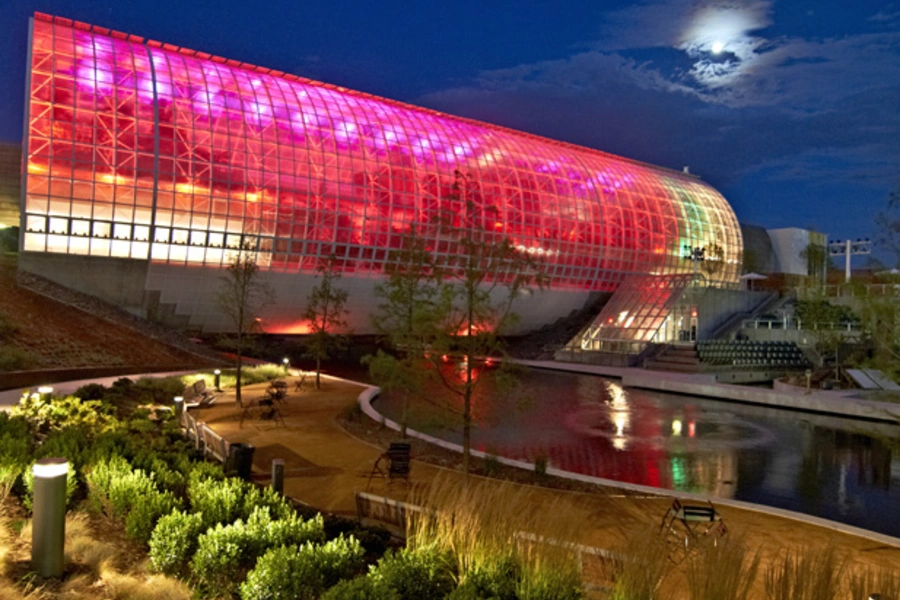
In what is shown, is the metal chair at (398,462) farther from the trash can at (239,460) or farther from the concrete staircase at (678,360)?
the concrete staircase at (678,360)

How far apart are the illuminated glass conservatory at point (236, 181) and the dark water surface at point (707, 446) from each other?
1238 cm

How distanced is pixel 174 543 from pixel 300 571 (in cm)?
160

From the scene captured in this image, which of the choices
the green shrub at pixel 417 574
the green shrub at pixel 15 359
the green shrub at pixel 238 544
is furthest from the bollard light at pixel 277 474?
the green shrub at pixel 15 359

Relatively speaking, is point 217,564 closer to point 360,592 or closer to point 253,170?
point 360,592

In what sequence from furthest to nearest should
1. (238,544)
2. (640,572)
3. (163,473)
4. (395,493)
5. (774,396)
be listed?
(774,396) → (395,493) → (163,473) → (238,544) → (640,572)

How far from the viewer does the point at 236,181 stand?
42.2 metres

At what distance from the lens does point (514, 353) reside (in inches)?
2002

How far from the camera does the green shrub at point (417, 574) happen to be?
19.2ft

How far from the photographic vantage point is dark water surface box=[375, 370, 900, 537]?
13.3 metres

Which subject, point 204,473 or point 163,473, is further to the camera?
point 204,473

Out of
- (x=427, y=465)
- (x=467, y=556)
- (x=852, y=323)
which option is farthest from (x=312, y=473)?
(x=852, y=323)

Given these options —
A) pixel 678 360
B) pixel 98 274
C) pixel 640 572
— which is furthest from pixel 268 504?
pixel 678 360

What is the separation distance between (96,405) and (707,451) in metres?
16.0

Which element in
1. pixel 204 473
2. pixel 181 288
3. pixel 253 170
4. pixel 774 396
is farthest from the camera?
pixel 253 170
